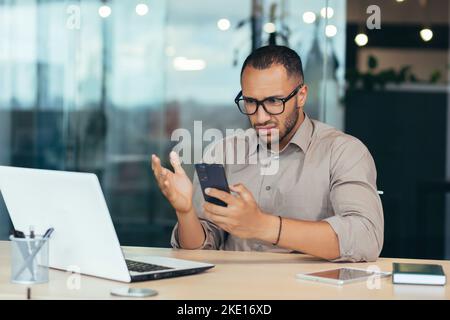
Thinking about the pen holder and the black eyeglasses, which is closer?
the pen holder

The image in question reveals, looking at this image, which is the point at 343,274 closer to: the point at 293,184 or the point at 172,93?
the point at 293,184

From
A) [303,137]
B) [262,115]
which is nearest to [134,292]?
[262,115]

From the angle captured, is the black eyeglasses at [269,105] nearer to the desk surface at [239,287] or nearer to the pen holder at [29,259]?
the desk surface at [239,287]

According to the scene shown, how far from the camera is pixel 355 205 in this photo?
251 centimetres

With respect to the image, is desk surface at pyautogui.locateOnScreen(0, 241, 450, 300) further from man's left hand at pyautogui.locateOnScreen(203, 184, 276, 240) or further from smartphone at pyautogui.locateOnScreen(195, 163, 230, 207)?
smartphone at pyautogui.locateOnScreen(195, 163, 230, 207)

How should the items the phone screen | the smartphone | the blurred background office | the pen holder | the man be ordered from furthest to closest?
the blurred background office < the man < the smartphone < the phone screen < the pen holder

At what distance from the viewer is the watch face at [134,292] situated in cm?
185

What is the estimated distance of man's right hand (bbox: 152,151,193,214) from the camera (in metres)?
2.41

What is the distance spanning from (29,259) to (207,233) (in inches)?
33.8

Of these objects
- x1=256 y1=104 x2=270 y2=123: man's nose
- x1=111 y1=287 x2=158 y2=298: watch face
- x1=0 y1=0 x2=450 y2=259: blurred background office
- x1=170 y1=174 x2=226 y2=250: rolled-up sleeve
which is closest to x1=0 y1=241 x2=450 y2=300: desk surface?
x1=111 y1=287 x2=158 y2=298: watch face

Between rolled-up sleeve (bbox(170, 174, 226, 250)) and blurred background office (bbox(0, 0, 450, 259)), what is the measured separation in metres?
2.08

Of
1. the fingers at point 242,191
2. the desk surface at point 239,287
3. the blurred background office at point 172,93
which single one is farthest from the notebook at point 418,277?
the blurred background office at point 172,93
